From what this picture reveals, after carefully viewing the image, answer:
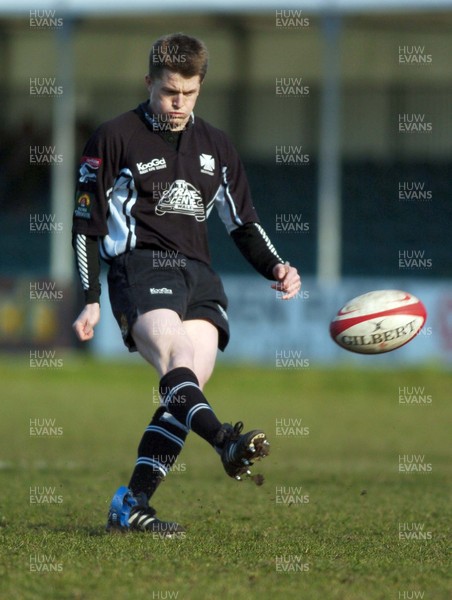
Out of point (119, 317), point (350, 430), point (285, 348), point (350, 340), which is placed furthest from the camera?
point (285, 348)

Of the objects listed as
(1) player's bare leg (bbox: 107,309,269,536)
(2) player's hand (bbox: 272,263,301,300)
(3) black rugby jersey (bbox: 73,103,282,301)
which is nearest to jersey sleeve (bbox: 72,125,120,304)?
(3) black rugby jersey (bbox: 73,103,282,301)

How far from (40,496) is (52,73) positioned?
25574 millimetres

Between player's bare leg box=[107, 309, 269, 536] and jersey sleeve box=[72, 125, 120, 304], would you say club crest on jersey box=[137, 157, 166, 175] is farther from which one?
player's bare leg box=[107, 309, 269, 536]

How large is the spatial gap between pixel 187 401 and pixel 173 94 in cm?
143

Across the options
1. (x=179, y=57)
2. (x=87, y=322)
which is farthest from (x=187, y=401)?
(x=179, y=57)

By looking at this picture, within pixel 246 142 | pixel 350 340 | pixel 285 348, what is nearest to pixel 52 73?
pixel 246 142

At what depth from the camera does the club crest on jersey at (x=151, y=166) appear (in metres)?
5.67

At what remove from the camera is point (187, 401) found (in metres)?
5.29

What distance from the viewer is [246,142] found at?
3189 centimetres

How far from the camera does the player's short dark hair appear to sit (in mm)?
5426

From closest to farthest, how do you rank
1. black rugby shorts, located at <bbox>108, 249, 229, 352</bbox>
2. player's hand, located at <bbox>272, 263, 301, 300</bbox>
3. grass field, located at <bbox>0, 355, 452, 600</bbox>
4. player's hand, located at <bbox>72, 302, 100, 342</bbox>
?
grass field, located at <bbox>0, 355, 452, 600</bbox>
player's hand, located at <bbox>72, 302, 100, 342</bbox>
black rugby shorts, located at <bbox>108, 249, 229, 352</bbox>
player's hand, located at <bbox>272, 263, 301, 300</bbox>

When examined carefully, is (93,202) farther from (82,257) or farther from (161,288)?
(161,288)

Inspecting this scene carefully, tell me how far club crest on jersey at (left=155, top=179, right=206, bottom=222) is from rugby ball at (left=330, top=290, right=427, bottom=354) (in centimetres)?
98

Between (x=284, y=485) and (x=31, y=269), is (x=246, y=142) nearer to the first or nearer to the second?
(x=31, y=269)
